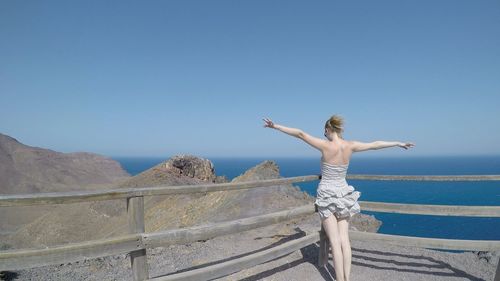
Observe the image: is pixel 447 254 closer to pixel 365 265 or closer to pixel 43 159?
pixel 365 265

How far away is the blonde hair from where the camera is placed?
4809 mm

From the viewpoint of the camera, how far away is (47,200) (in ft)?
10.2

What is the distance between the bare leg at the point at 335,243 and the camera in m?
4.65

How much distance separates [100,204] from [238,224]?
2293cm

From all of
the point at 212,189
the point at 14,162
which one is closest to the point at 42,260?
the point at 212,189

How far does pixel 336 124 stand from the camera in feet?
15.8

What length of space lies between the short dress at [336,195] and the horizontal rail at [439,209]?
3.76 ft

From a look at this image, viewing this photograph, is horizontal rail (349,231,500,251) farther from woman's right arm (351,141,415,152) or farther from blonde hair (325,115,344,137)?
blonde hair (325,115,344,137)

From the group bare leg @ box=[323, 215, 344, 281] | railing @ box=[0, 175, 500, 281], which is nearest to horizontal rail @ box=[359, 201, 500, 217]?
railing @ box=[0, 175, 500, 281]

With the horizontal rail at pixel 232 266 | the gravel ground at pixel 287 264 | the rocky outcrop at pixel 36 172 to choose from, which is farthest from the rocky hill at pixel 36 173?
the horizontal rail at pixel 232 266

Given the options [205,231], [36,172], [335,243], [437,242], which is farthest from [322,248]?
[36,172]

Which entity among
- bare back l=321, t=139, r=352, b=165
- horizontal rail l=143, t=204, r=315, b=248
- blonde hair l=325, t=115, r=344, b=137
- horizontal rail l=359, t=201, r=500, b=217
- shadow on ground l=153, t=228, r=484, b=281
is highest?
blonde hair l=325, t=115, r=344, b=137

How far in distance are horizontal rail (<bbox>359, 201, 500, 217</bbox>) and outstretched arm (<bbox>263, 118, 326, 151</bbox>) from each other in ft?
6.10

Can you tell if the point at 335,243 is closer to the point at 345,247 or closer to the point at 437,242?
the point at 345,247
